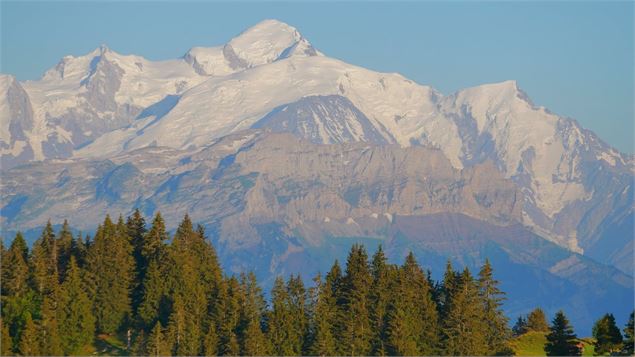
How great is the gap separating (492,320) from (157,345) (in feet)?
133

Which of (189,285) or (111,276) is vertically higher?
(111,276)

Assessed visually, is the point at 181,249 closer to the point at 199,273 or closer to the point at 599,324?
the point at 199,273

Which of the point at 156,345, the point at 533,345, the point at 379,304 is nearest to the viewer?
the point at 156,345

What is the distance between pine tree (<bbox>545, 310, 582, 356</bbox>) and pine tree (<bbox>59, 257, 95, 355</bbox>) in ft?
168

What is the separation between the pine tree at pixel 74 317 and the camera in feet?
547

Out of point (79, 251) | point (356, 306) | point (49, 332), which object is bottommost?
point (49, 332)

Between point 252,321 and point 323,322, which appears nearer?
point 252,321

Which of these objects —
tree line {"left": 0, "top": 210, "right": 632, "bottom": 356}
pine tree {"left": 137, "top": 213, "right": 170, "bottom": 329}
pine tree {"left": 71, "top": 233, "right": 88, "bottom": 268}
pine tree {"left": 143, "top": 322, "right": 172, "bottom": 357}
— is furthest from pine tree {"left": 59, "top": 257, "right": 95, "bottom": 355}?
pine tree {"left": 71, "top": 233, "right": 88, "bottom": 268}

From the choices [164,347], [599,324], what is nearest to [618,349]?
[599,324]

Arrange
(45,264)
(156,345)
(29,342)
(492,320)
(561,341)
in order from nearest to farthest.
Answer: (29,342) < (156,345) < (561,341) < (492,320) < (45,264)

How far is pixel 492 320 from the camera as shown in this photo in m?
178

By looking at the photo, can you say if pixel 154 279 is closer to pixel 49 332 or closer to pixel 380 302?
pixel 49 332

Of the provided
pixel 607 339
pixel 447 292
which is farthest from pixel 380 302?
pixel 607 339

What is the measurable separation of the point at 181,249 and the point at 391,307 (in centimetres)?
2871
